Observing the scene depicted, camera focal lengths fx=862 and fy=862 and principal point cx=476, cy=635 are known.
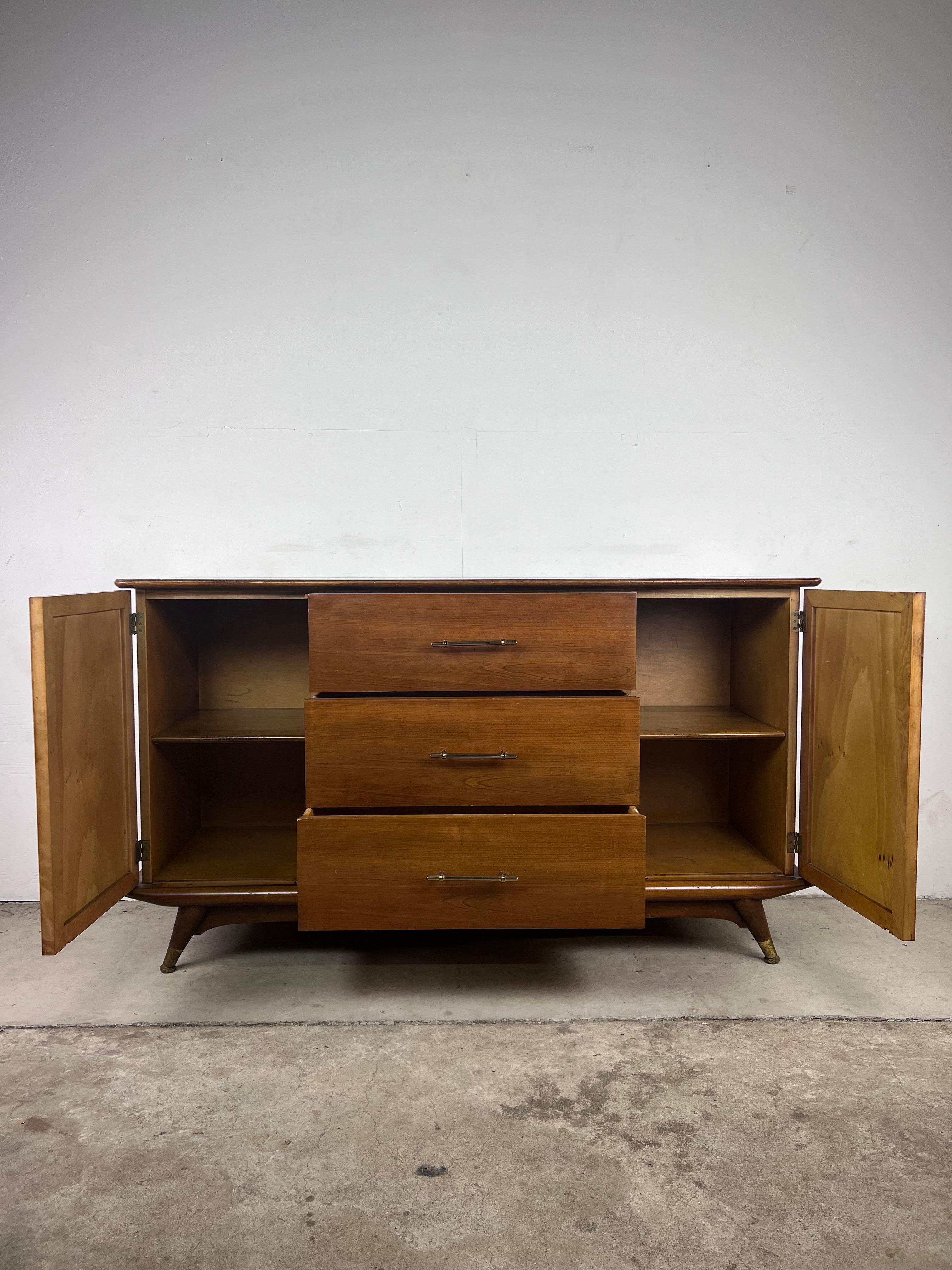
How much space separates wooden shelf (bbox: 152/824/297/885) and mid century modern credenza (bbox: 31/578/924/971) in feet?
0.05

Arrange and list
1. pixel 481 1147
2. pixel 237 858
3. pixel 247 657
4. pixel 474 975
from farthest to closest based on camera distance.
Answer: pixel 247 657, pixel 237 858, pixel 474 975, pixel 481 1147

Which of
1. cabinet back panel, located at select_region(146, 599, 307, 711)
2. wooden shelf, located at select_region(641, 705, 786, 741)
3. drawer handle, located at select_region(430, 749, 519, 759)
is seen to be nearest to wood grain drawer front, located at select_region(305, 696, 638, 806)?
drawer handle, located at select_region(430, 749, 519, 759)

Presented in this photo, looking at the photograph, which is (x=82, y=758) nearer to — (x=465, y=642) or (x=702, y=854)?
(x=465, y=642)

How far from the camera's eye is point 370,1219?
1273 mm

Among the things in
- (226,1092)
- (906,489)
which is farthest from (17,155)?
(906,489)

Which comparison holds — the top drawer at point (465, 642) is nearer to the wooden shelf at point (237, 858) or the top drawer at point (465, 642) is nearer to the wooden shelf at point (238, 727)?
the wooden shelf at point (238, 727)

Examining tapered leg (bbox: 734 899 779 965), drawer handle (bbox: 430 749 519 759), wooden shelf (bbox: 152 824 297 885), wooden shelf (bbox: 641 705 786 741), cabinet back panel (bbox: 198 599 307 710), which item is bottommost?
tapered leg (bbox: 734 899 779 965)

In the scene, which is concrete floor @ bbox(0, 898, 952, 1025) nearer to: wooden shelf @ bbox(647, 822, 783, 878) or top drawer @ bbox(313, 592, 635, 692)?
wooden shelf @ bbox(647, 822, 783, 878)

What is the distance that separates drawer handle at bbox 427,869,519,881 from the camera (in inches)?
69.1

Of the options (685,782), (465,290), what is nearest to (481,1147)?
A: (685,782)

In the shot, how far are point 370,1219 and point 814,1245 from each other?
638 mm

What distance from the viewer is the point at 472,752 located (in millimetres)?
1794

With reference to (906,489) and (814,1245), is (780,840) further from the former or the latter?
(906,489)

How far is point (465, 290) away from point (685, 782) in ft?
5.16
